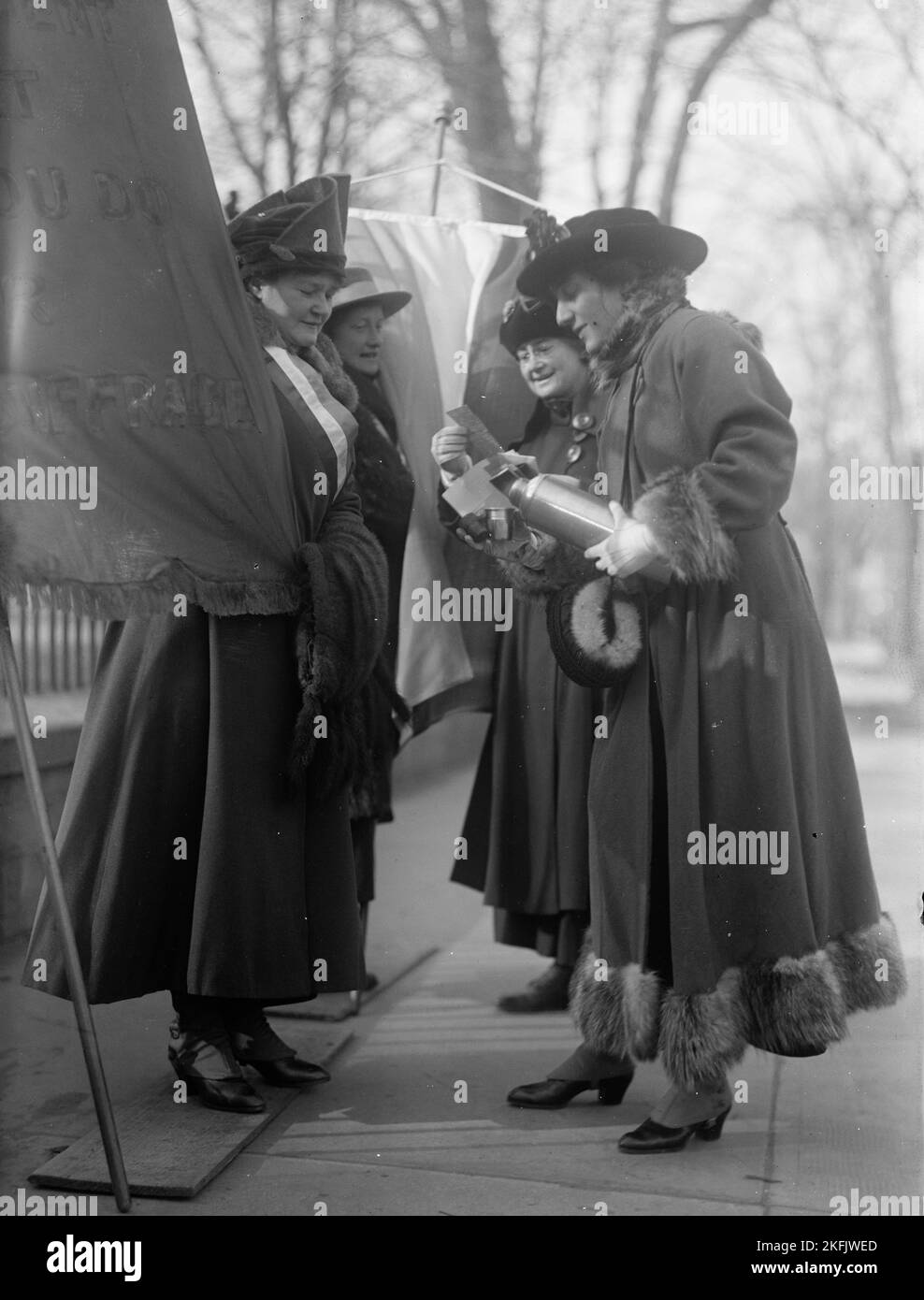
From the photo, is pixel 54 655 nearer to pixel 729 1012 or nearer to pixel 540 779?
pixel 540 779

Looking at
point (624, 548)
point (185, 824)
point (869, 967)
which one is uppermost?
point (624, 548)

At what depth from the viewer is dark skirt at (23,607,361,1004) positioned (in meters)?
3.17

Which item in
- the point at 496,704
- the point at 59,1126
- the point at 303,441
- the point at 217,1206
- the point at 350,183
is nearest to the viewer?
the point at 217,1206

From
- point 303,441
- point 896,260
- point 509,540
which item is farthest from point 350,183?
point 896,260

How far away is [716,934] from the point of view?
123 inches

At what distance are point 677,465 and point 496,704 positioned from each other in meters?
1.23

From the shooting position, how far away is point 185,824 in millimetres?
3238

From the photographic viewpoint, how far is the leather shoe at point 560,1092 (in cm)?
332

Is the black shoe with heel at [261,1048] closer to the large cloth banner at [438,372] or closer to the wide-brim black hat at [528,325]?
the large cloth banner at [438,372]

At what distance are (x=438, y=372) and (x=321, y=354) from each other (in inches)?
17.4

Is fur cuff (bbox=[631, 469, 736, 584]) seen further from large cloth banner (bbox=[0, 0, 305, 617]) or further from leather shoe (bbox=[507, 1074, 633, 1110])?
leather shoe (bbox=[507, 1074, 633, 1110])

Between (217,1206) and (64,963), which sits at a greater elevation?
(64,963)

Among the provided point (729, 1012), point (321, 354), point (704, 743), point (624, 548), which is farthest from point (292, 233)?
point (729, 1012)
